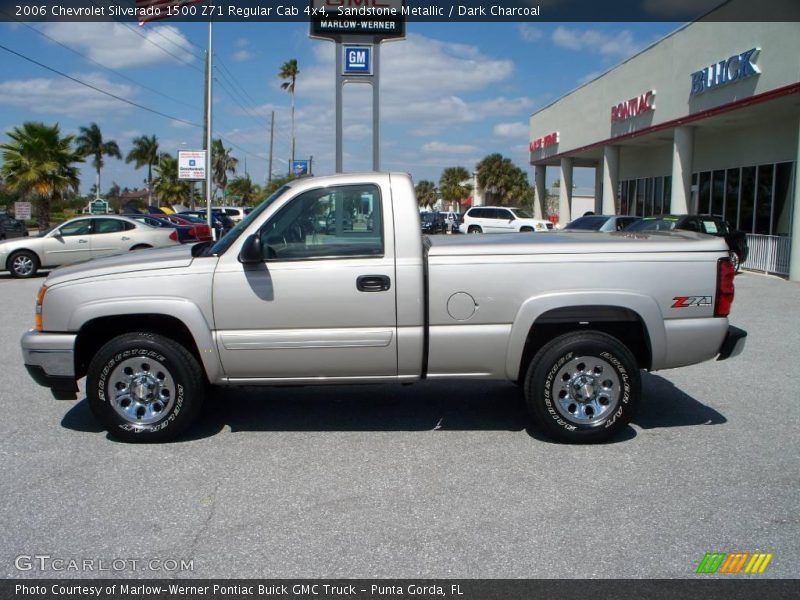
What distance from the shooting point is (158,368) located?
554 cm

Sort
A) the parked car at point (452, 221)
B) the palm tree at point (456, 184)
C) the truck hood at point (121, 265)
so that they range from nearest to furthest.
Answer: the truck hood at point (121, 265)
the parked car at point (452, 221)
the palm tree at point (456, 184)

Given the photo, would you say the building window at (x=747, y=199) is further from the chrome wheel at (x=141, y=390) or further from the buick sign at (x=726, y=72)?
the chrome wheel at (x=141, y=390)

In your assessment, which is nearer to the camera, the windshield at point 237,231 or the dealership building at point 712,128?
the windshield at point 237,231

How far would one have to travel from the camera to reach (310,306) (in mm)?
5410

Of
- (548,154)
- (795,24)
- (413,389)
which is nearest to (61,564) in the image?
(413,389)

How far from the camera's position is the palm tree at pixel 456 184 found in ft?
264

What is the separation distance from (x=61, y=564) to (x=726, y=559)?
11.1ft

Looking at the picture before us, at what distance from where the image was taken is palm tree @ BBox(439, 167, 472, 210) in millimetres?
80562

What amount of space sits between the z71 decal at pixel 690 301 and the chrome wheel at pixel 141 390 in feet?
12.4

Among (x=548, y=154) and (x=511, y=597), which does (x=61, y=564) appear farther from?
(x=548, y=154)

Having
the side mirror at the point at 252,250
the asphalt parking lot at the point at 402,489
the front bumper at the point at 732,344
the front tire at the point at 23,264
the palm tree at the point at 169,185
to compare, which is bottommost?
the asphalt parking lot at the point at 402,489

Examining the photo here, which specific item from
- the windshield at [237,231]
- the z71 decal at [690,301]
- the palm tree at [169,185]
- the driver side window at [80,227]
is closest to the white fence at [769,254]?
the z71 decal at [690,301]

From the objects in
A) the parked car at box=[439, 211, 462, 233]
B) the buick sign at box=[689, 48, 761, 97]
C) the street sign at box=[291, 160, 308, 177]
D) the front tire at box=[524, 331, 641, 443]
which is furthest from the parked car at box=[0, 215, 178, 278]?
the parked car at box=[439, 211, 462, 233]

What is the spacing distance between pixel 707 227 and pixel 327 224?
1501 centimetres
